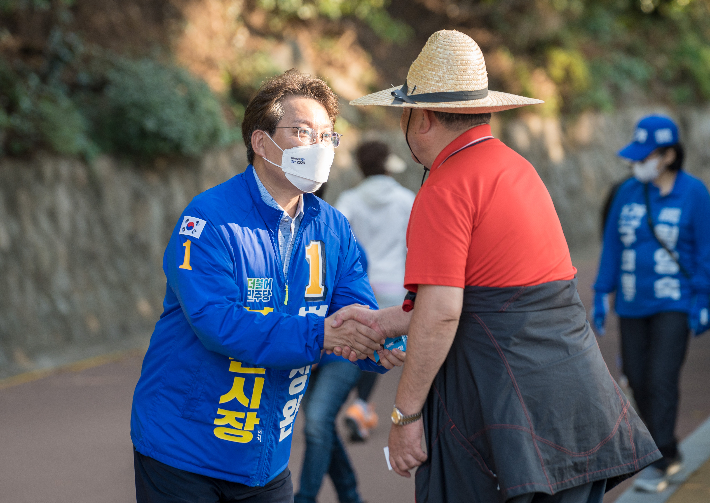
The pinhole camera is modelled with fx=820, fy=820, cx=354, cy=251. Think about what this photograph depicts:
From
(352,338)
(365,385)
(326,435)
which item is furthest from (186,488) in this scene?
(365,385)

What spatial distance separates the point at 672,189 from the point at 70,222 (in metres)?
7.13

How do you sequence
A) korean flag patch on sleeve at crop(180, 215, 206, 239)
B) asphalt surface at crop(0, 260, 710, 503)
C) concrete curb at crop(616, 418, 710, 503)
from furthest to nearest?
asphalt surface at crop(0, 260, 710, 503), concrete curb at crop(616, 418, 710, 503), korean flag patch on sleeve at crop(180, 215, 206, 239)

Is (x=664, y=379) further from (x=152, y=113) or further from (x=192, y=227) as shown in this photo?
(x=152, y=113)

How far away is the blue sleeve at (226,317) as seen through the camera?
8.42 ft

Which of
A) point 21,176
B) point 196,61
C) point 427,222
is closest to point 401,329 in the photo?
point 427,222

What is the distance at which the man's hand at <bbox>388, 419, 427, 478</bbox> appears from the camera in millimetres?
2586

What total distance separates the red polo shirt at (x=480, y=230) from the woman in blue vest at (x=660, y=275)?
9.59 feet

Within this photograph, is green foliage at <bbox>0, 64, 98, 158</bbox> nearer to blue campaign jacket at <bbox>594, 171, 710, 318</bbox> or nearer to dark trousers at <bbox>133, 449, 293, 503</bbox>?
blue campaign jacket at <bbox>594, 171, 710, 318</bbox>

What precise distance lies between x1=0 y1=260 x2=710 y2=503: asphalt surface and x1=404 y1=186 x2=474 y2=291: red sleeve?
Result: 300cm

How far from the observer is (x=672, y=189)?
5.27m

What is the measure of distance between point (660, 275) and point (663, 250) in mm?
172

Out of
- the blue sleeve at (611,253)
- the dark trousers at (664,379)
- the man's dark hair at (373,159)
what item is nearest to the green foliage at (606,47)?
the blue sleeve at (611,253)

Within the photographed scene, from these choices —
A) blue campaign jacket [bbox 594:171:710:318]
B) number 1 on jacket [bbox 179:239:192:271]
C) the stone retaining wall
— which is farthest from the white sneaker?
the stone retaining wall

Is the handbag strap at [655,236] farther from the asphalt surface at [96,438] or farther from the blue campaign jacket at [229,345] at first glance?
the blue campaign jacket at [229,345]
